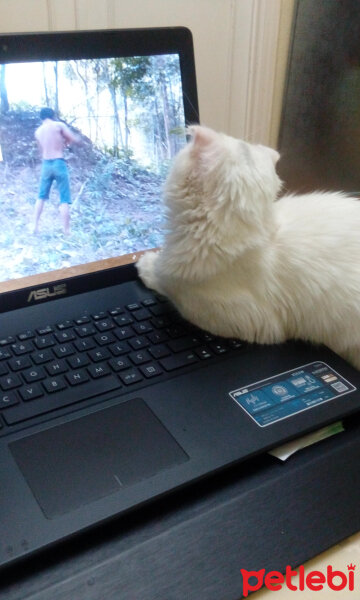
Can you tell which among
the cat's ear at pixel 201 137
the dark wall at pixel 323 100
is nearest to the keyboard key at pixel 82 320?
the cat's ear at pixel 201 137

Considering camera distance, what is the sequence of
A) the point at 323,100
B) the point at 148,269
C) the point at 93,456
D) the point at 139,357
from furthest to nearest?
the point at 323,100, the point at 148,269, the point at 139,357, the point at 93,456

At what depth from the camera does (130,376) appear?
0.51 metres

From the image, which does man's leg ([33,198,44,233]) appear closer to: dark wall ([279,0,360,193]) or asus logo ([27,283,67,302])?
asus logo ([27,283,67,302])

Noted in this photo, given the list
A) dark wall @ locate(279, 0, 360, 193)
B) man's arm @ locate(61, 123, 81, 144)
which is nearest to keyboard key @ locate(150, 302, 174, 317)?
man's arm @ locate(61, 123, 81, 144)

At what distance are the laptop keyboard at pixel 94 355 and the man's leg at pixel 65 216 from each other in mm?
104

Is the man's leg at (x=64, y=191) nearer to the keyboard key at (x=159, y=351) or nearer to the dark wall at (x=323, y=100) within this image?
the keyboard key at (x=159, y=351)

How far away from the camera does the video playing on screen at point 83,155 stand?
1.78 ft

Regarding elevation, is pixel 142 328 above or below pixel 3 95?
below

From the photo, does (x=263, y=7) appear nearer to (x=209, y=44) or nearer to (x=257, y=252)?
(x=209, y=44)

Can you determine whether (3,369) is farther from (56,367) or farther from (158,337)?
(158,337)

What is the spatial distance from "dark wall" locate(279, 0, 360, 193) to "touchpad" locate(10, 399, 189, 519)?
0.63 metres

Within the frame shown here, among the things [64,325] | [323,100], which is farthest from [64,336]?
[323,100]

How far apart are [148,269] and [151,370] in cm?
17

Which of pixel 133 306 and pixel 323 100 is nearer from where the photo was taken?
pixel 133 306
